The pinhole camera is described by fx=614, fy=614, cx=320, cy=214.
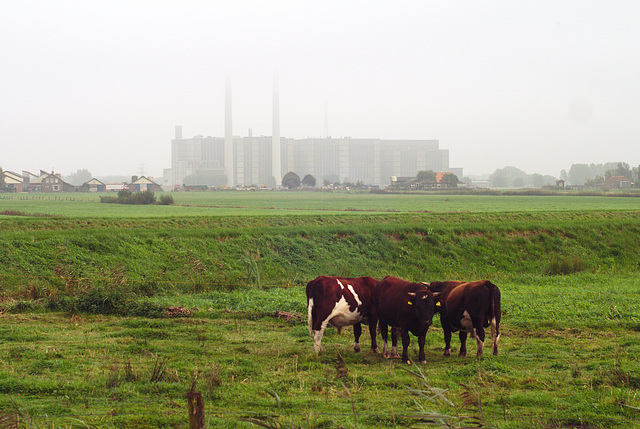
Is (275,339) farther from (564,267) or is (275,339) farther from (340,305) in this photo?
(564,267)

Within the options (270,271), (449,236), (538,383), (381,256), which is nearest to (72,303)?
(270,271)

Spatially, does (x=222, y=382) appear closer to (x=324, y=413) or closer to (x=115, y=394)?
(x=115, y=394)

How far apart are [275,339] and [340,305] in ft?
6.91

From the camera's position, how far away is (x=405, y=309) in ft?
40.7

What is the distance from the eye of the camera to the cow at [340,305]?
13.0 meters

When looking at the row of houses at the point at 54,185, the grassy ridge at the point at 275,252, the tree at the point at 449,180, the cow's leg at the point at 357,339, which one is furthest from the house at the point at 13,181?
the cow's leg at the point at 357,339

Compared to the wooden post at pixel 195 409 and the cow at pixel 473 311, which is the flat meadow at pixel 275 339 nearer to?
the cow at pixel 473 311

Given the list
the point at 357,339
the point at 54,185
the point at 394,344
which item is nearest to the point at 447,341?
the point at 394,344

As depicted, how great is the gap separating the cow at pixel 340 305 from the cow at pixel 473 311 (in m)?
1.52

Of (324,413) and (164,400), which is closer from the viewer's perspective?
(324,413)

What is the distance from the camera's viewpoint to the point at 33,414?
26.5 ft

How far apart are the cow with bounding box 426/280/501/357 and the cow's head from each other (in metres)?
0.75

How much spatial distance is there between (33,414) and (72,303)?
35.5 ft

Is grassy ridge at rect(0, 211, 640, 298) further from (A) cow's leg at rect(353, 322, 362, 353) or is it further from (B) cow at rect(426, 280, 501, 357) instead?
(B) cow at rect(426, 280, 501, 357)
